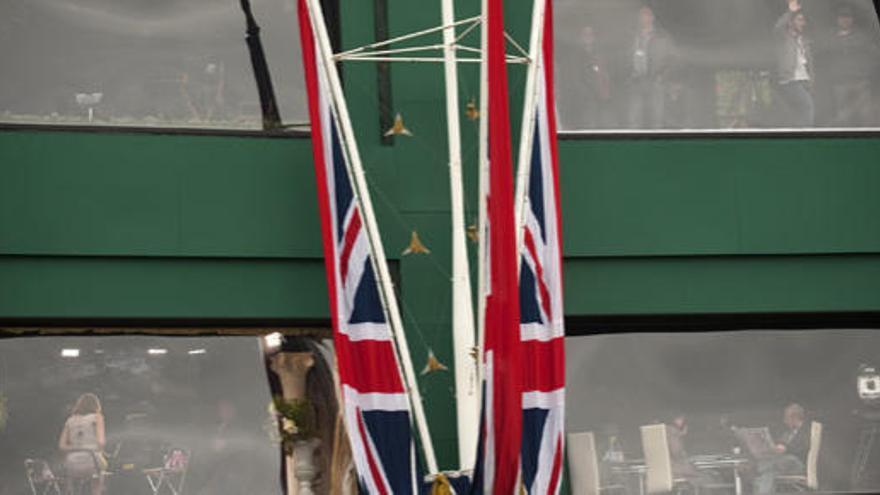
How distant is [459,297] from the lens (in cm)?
1752

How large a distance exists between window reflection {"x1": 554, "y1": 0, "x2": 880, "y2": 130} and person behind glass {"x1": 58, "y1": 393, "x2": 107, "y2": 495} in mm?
5321

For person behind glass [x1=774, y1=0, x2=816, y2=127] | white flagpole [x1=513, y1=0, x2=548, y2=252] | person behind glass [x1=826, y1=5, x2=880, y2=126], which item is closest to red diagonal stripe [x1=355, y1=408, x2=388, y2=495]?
white flagpole [x1=513, y1=0, x2=548, y2=252]

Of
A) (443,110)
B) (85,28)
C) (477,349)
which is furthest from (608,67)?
(85,28)

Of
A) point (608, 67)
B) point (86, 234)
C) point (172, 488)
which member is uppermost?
point (608, 67)

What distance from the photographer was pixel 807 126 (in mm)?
19375

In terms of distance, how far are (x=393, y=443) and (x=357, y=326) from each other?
1068 millimetres

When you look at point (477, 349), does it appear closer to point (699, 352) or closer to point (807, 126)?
point (699, 352)

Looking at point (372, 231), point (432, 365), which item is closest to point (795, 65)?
point (432, 365)

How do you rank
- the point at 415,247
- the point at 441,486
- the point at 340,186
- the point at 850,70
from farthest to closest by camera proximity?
1. the point at 850,70
2. the point at 415,247
3. the point at 340,186
4. the point at 441,486

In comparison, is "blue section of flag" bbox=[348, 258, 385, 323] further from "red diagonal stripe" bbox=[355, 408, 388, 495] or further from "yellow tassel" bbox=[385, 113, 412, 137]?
"yellow tassel" bbox=[385, 113, 412, 137]

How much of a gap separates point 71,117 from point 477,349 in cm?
437

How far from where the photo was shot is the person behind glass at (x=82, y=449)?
1781cm

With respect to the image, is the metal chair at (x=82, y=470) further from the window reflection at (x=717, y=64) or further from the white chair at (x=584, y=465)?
the window reflection at (x=717, y=64)

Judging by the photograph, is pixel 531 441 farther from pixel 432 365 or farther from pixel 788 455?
pixel 788 455
